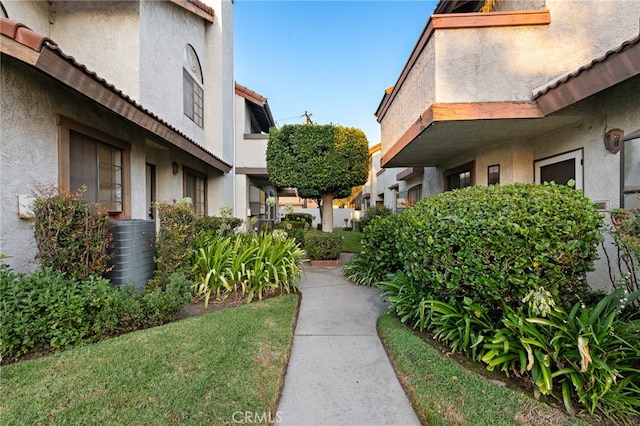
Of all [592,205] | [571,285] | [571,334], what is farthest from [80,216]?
[592,205]

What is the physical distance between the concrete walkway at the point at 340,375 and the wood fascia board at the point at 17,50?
4199 mm

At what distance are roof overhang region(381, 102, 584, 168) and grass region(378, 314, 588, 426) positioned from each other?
3.57 meters

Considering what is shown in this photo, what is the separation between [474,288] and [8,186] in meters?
5.66

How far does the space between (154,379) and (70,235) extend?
7.18 feet

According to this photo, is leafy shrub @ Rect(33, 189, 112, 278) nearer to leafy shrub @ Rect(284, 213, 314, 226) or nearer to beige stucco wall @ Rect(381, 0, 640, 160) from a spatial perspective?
beige stucco wall @ Rect(381, 0, 640, 160)

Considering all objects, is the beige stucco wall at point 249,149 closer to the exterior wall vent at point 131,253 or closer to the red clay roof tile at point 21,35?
the exterior wall vent at point 131,253

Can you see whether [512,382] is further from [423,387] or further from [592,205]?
[592,205]

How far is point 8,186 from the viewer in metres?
3.29

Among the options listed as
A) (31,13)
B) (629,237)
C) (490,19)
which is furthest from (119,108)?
(629,237)

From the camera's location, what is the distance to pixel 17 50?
271 cm

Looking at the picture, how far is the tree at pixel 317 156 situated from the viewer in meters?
7.40

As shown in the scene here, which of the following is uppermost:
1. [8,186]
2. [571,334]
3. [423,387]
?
[8,186]

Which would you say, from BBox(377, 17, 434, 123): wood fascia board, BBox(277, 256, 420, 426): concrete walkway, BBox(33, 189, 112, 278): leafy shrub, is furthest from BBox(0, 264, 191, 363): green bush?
BBox(377, 17, 434, 123): wood fascia board

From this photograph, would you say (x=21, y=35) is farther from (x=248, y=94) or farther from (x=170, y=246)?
(x=248, y=94)
